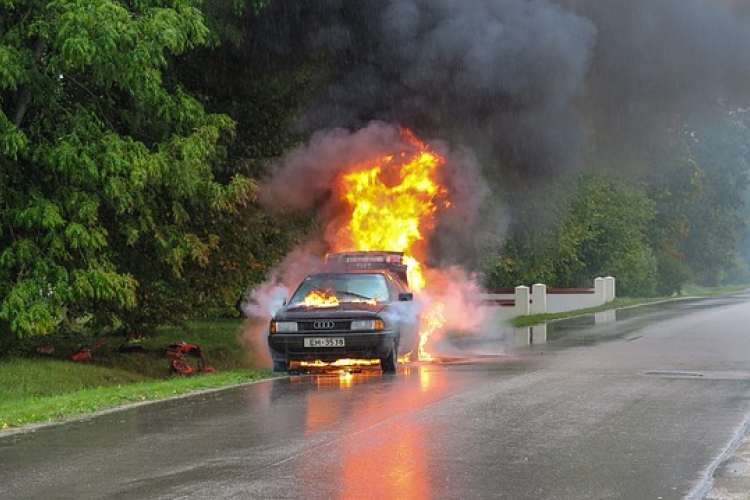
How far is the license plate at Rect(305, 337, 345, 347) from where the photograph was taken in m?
15.8

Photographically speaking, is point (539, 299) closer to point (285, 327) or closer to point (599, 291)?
point (599, 291)

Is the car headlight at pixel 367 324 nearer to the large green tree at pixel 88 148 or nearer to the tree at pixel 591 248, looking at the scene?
the large green tree at pixel 88 148

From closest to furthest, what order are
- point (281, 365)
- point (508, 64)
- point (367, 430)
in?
point (367, 430) → point (281, 365) → point (508, 64)

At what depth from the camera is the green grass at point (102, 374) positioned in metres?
12.6

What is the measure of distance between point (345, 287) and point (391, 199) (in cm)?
640

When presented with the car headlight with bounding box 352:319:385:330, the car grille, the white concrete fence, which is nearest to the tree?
the white concrete fence

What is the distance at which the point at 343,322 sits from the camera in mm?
15922

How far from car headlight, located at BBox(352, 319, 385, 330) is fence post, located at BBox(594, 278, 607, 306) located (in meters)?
32.8

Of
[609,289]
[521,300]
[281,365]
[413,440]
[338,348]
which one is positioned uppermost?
[609,289]

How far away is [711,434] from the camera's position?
1009 centimetres

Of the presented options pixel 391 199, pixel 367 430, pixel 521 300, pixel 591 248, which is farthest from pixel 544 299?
pixel 367 430

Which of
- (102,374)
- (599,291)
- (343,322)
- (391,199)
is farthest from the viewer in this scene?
(599,291)

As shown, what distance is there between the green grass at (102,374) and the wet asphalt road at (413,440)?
773mm

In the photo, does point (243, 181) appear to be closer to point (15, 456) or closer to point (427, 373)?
point (427, 373)
